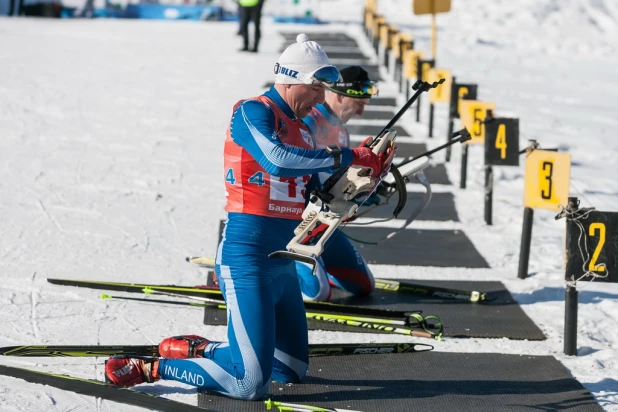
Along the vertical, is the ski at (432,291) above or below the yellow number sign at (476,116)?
below

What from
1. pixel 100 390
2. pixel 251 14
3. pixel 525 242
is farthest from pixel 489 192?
pixel 251 14

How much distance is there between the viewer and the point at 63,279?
7133 mm

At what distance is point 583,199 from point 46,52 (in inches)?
525

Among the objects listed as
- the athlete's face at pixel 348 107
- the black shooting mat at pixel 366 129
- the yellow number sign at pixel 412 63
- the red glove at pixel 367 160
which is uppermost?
the yellow number sign at pixel 412 63

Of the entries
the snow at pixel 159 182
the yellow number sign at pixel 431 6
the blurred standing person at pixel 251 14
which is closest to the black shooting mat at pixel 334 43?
the snow at pixel 159 182

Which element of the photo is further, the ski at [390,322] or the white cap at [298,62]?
the ski at [390,322]

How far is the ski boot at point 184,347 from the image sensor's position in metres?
5.17

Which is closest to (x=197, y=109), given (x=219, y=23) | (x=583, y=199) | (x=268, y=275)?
(x=583, y=199)

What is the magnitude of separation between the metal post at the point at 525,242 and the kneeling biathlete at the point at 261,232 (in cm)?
296

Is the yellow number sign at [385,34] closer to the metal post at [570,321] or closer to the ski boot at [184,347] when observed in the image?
the metal post at [570,321]

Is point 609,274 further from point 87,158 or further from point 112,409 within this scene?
point 87,158

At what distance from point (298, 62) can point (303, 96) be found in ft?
0.66

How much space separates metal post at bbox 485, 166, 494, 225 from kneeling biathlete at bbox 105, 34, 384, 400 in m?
4.38

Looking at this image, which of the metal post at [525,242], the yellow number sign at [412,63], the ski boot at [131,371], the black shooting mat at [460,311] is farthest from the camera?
the yellow number sign at [412,63]
